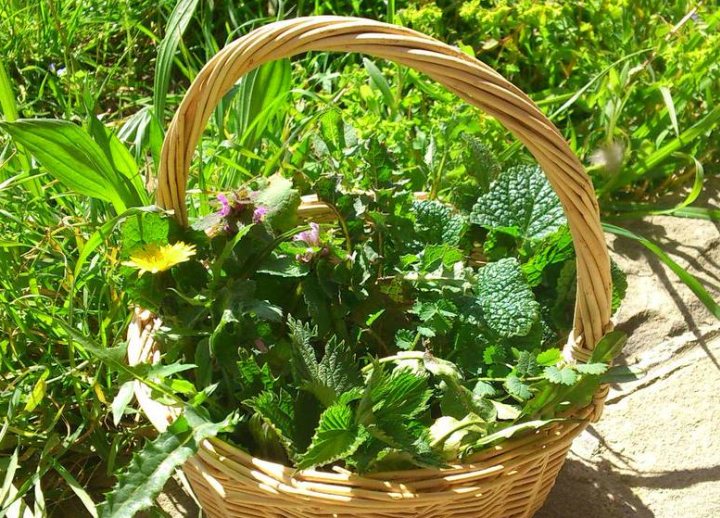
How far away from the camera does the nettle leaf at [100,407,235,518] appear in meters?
1.08

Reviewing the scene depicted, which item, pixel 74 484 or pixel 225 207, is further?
pixel 74 484

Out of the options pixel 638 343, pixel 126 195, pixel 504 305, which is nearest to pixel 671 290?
pixel 638 343

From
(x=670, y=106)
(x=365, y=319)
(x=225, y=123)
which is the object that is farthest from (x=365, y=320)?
(x=670, y=106)

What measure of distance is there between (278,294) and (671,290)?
0.94m

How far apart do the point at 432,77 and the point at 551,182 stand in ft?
0.65

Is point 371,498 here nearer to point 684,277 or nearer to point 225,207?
point 225,207

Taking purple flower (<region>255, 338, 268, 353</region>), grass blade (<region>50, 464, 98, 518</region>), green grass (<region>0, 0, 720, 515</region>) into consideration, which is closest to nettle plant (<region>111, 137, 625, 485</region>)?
purple flower (<region>255, 338, 268, 353</region>)

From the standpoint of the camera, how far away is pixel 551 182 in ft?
3.91

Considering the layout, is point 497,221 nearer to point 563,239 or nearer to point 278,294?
point 563,239

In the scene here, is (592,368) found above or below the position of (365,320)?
above

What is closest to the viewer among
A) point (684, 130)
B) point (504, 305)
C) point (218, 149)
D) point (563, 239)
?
point (504, 305)

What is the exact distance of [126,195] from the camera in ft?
4.84

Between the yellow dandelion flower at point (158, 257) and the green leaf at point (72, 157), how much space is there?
0.22m

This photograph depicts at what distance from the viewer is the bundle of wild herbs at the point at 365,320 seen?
119 cm
